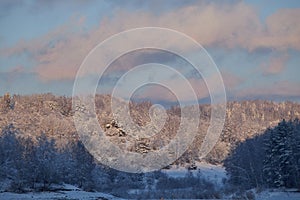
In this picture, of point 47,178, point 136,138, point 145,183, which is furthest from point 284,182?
point 136,138

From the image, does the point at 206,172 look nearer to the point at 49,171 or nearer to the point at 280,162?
the point at 49,171

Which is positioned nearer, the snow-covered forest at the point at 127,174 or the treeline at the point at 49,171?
the snow-covered forest at the point at 127,174

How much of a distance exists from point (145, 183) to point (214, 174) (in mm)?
36630

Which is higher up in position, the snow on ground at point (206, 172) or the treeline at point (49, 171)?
the snow on ground at point (206, 172)

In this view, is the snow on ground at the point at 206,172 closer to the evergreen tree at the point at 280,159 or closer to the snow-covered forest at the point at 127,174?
the snow-covered forest at the point at 127,174

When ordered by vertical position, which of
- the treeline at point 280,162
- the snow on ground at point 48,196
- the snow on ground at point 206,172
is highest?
the snow on ground at point 206,172

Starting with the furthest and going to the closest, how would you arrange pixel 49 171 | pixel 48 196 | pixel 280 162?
pixel 49 171, pixel 280 162, pixel 48 196

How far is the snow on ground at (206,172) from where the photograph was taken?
160 m

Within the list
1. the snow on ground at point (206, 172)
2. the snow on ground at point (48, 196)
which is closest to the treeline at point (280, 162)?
the snow on ground at point (48, 196)

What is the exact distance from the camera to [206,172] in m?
173

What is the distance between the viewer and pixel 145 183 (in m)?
141

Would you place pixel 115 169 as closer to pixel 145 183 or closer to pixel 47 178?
pixel 145 183

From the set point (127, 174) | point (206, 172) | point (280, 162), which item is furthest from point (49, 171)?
point (206, 172)

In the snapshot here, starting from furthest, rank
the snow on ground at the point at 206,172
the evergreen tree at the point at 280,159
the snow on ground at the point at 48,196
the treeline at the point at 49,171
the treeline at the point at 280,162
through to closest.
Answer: the snow on ground at the point at 206,172
the treeline at the point at 49,171
the evergreen tree at the point at 280,159
the treeline at the point at 280,162
the snow on ground at the point at 48,196
